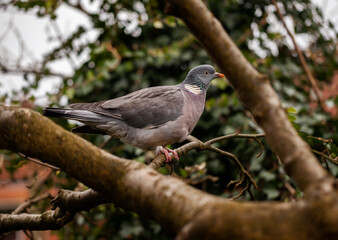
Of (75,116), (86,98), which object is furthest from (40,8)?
(75,116)

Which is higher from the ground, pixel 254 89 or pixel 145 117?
pixel 254 89

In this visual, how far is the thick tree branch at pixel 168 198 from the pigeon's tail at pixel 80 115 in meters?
1.18

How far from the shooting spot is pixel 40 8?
404 cm

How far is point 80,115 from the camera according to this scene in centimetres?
248

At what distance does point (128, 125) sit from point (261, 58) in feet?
6.85

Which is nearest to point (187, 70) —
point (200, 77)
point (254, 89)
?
point (200, 77)

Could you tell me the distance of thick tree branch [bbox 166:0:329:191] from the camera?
943 mm

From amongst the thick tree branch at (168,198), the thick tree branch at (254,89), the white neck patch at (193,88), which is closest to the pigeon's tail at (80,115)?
the white neck patch at (193,88)

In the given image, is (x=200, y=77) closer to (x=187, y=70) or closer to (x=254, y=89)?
(x=187, y=70)

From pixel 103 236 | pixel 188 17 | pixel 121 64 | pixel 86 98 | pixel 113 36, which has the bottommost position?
pixel 103 236

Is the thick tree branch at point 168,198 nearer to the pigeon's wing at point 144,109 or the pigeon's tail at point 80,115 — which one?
the pigeon's tail at point 80,115

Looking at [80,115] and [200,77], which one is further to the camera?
[200,77]

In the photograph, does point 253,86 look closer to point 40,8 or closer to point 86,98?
point 86,98

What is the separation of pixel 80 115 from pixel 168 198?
5.60 feet
